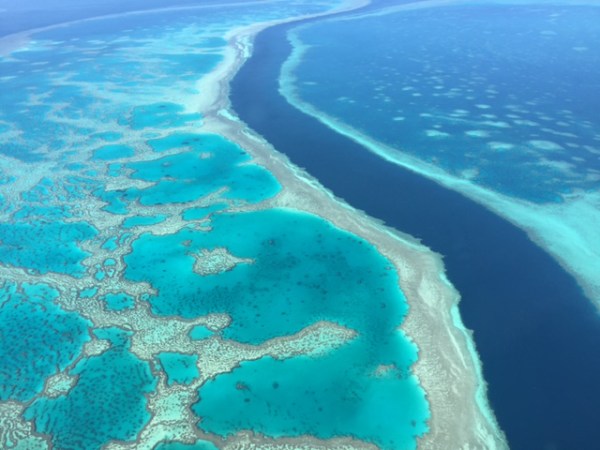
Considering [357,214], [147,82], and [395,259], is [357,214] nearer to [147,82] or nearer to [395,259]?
[395,259]

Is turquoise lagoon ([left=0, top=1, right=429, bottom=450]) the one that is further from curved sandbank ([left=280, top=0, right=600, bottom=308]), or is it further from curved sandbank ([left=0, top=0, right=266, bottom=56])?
curved sandbank ([left=0, top=0, right=266, bottom=56])

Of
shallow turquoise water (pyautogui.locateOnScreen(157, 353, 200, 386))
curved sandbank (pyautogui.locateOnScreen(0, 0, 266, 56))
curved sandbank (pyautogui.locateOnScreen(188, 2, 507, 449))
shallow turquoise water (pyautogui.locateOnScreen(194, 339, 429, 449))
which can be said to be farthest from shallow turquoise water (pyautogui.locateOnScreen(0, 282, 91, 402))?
curved sandbank (pyautogui.locateOnScreen(0, 0, 266, 56))

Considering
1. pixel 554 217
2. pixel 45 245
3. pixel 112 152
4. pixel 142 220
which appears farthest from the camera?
pixel 112 152

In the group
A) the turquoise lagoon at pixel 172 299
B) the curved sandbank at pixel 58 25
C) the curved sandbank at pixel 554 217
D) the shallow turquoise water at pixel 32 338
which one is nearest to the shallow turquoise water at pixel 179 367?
the turquoise lagoon at pixel 172 299

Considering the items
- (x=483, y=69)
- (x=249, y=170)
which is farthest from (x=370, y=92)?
(x=249, y=170)

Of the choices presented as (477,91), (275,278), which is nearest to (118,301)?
(275,278)

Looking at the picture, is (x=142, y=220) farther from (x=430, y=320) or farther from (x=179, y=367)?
(x=430, y=320)
